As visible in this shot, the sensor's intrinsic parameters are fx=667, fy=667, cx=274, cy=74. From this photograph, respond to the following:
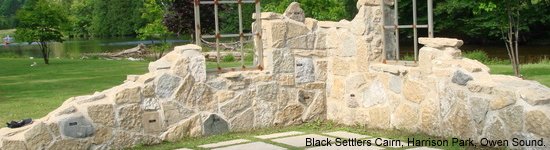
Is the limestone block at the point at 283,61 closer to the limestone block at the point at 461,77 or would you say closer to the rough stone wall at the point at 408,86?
the rough stone wall at the point at 408,86

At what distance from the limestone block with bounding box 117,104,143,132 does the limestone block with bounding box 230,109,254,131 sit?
1.16 metres

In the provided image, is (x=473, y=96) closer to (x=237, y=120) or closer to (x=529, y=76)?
(x=237, y=120)

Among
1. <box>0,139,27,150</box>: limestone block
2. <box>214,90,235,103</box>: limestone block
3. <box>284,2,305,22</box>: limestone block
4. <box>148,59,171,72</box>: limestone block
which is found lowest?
<box>0,139,27,150</box>: limestone block

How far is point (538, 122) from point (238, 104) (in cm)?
347

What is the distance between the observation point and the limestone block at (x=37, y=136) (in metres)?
6.55

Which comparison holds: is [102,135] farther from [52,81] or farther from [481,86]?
[52,81]

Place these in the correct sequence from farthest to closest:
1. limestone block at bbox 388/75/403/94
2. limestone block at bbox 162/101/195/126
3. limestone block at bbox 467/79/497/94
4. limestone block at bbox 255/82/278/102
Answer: limestone block at bbox 255/82/278/102 → limestone block at bbox 388/75/403/94 → limestone block at bbox 162/101/195/126 → limestone block at bbox 467/79/497/94

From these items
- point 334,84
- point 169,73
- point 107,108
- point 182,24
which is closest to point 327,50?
point 334,84

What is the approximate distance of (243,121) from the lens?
26.0 ft

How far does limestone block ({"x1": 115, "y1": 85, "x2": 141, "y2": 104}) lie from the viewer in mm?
7009

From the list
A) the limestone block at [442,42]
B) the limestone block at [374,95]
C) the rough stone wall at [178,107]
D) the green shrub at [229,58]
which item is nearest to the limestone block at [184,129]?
the rough stone wall at [178,107]

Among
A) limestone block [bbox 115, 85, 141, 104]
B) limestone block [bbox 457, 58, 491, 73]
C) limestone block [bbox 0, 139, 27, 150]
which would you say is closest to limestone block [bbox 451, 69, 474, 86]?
limestone block [bbox 457, 58, 491, 73]

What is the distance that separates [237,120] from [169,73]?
1.04 m

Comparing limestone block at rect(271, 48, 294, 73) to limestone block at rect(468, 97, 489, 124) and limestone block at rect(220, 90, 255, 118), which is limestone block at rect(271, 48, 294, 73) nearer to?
limestone block at rect(220, 90, 255, 118)
